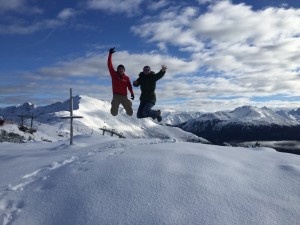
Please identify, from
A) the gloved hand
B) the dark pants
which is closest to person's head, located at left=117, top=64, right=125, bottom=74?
the gloved hand

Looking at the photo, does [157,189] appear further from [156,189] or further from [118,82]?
[118,82]

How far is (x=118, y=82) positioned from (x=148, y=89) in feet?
4.43

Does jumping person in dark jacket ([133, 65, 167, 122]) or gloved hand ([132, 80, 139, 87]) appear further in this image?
gloved hand ([132, 80, 139, 87])

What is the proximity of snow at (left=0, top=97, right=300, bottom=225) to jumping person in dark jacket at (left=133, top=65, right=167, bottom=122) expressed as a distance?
10.2 feet

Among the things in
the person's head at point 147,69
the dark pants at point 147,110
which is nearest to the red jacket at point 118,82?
the dark pants at point 147,110

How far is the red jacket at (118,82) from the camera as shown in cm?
1524

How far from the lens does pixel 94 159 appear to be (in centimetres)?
1246

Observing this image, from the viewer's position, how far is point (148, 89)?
50.8ft

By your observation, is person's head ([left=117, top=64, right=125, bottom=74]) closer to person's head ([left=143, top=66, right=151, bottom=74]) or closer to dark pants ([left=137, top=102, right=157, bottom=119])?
person's head ([left=143, top=66, right=151, bottom=74])

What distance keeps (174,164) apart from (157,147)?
2.60 meters

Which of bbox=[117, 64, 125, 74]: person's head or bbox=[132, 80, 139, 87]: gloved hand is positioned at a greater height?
bbox=[117, 64, 125, 74]: person's head

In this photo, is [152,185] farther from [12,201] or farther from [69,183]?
[12,201]

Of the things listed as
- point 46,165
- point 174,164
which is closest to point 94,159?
point 46,165

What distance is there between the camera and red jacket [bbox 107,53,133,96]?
15.2 meters
